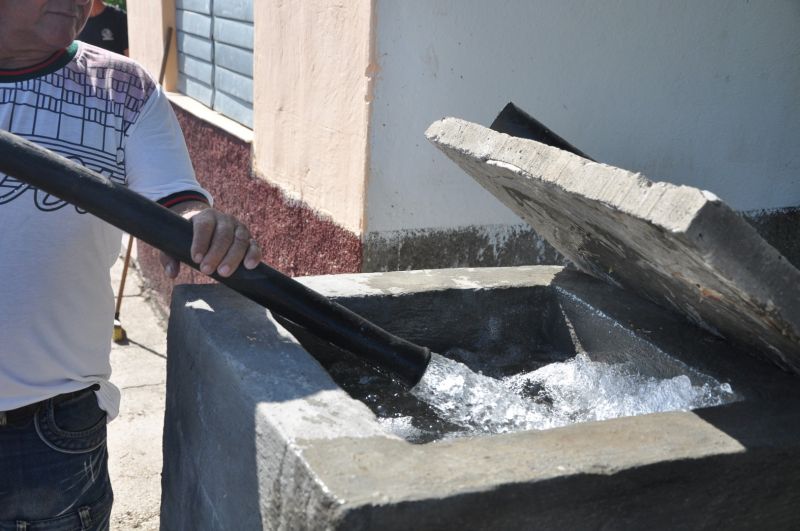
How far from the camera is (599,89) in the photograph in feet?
11.6

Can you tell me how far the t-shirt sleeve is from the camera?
2.08 m

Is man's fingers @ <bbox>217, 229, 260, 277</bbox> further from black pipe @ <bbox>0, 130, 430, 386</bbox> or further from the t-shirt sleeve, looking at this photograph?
the t-shirt sleeve

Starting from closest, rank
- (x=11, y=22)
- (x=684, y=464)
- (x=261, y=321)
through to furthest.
→ (x=684, y=464), (x=11, y=22), (x=261, y=321)

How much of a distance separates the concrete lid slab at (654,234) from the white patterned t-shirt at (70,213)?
0.74 m

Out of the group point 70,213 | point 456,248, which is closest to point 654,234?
point 70,213

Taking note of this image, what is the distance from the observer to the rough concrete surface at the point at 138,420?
3549 mm

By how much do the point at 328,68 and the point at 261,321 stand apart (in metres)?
1.56

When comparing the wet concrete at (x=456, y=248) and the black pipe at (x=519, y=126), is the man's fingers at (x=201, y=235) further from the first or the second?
the wet concrete at (x=456, y=248)

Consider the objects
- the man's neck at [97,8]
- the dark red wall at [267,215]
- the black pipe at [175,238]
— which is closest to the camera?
the black pipe at [175,238]

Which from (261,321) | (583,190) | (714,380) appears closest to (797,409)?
(714,380)

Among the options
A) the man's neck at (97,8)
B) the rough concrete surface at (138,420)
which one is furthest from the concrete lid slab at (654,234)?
the man's neck at (97,8)

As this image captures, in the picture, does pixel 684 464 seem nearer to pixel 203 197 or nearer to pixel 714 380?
pixel 714 380

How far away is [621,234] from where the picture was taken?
188 cm

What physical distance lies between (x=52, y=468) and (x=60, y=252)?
0.50 meters
